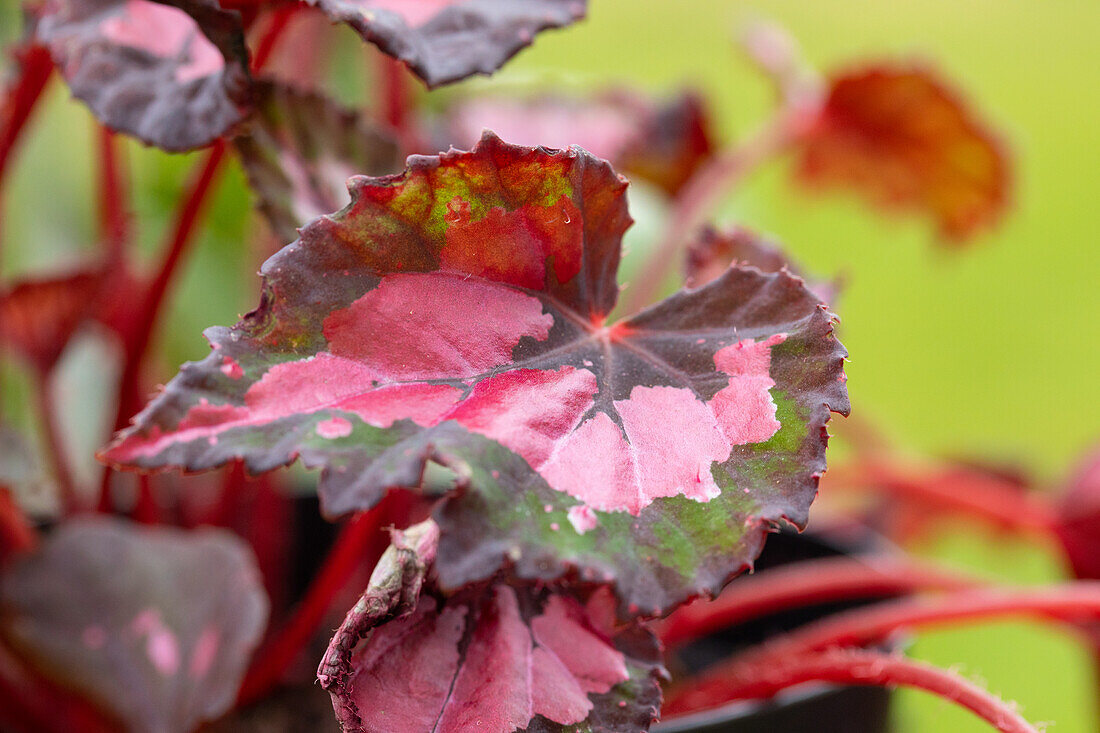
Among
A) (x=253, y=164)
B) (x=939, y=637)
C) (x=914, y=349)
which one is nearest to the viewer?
(x=253, y=164)

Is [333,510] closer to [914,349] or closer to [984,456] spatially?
[984,456]

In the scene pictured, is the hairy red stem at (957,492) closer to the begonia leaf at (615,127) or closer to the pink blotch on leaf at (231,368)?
the begonia leaf at (615,127)

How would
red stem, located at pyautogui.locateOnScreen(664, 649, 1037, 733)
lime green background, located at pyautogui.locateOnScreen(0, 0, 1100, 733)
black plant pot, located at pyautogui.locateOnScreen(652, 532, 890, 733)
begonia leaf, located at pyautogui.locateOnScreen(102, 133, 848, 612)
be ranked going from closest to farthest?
1. begonia leaf, located at pyautogui.locateOnScreen(102, 133, 848, 612)
2. red stem, located at pyautogui.locateOnScreen(664, 649, 1037, 733)
3. black plant pot, located at pyautogui.locateOnScreen(652, 532, 890, 733)
4. lime green background, located at pyautogui.locateOnScreen(0, 0, 1100, 733)

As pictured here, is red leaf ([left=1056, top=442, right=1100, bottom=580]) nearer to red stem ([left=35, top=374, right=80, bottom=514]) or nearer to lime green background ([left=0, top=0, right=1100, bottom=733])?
lime green background ([left=0, top=0, right=1100, bottom=733])

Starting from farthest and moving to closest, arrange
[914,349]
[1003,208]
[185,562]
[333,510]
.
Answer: [914,349] < [1003,208] < [185,562] < [333,510]

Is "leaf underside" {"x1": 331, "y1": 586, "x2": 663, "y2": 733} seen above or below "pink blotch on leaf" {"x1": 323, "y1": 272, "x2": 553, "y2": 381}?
below

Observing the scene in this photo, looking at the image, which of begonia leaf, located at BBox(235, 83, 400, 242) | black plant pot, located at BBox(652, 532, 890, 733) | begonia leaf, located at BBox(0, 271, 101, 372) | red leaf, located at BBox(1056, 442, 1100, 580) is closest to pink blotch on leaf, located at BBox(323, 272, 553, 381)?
begonia leaf, located at BBox(235, 83, 400, 242)

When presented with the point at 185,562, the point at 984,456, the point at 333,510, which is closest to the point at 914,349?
the point at 984,456
